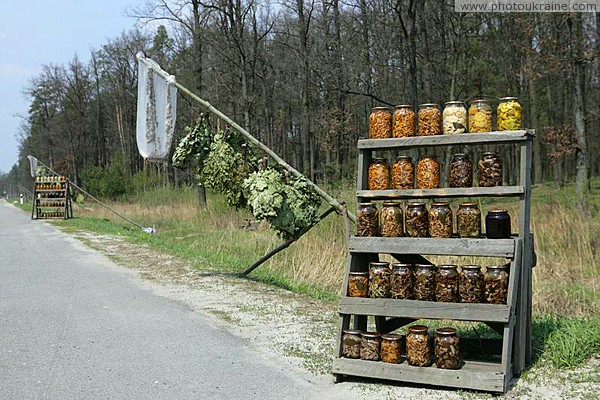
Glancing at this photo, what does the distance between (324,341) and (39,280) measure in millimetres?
6641

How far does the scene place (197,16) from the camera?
27500 millimetres

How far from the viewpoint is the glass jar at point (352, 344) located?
220 inches

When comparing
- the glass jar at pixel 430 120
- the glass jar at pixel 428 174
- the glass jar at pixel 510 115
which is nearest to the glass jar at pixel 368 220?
the glass jar at pixel 428 174

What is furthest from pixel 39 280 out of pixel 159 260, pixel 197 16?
pixel 197 16

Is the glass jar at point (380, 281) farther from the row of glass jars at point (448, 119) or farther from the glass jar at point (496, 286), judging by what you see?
the row of glass jars at point (448, 119)

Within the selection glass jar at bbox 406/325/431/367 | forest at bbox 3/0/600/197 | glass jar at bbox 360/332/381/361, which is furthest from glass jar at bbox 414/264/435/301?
forest at bbox 3/0/600/197

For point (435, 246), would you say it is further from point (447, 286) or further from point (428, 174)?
point (428, 174)

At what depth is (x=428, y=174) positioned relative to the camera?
5.69 m

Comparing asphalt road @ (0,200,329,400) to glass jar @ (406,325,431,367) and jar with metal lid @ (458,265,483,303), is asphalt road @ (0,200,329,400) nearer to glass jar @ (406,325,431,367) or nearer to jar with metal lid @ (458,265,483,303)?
glass jar @ (406,325,431,367)

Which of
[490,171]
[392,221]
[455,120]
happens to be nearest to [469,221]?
[490,171]

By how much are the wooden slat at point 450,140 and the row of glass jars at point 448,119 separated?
0.43 feet

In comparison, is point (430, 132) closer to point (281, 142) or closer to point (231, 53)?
point (231, 53)

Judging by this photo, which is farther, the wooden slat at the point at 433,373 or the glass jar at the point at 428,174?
the glass jar at the point at 428,174

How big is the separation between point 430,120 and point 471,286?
1448 millimetres
